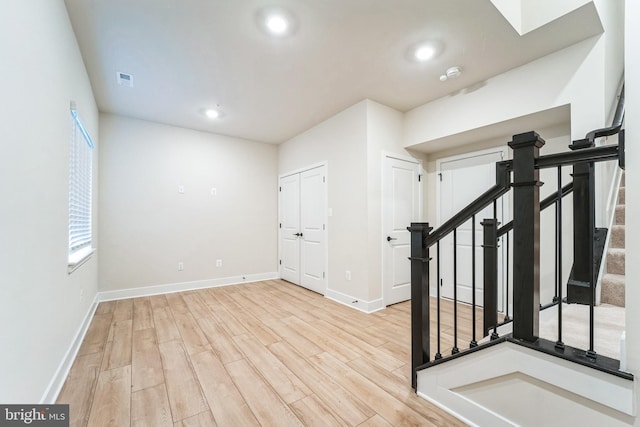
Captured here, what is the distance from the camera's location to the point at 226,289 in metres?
4.34

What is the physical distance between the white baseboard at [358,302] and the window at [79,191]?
2834 millimetres

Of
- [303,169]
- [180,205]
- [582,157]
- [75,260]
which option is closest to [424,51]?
[582,157]

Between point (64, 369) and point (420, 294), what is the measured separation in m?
2.58

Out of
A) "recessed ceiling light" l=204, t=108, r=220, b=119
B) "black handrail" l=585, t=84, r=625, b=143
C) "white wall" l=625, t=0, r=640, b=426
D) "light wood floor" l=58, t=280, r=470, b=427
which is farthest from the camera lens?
"recessed ceiling light" l=204, t=108, r=220, b=119

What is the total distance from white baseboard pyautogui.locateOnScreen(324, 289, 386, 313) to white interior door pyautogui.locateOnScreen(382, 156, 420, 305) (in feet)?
0.51

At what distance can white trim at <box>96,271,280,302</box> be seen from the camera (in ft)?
12.2

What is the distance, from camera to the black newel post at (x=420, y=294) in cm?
169

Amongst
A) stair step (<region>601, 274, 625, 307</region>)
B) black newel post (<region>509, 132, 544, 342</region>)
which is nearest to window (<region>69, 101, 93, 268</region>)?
black newel post (<region>509, 132, 544, 342</region>)

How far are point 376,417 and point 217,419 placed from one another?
0.91 m

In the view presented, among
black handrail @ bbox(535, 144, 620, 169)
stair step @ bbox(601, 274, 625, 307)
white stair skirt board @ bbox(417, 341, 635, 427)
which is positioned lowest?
white stair skirt board @ bbox(417, 341, 635, 427)

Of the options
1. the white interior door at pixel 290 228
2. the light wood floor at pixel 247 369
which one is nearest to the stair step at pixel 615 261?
the light wood floor at pixel 247 369

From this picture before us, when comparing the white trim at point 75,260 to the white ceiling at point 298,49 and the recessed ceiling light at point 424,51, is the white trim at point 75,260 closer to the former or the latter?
the white ceiling at point 298,49

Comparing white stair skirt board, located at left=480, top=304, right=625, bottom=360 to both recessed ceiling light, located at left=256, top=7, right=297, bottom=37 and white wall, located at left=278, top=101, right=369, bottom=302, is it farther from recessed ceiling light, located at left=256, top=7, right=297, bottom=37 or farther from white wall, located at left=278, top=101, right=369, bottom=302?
recessed ceiling light, located at left=256, top=7, right=297, bottom=37

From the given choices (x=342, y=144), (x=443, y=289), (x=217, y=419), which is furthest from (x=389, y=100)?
(x=217, y=419)
